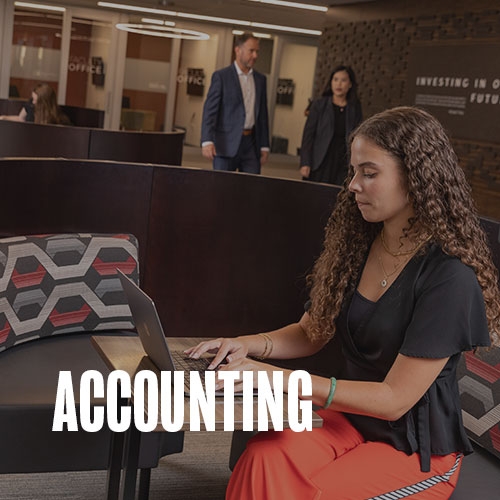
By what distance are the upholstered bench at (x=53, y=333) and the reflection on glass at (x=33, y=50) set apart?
1384 cm

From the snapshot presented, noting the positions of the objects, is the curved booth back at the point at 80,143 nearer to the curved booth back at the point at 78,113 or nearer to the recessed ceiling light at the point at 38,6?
the curved booth back at the point at 78,113

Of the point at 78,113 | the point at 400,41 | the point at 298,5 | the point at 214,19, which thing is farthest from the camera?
the point at 214,19

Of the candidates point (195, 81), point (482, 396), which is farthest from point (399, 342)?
point (195, 81)

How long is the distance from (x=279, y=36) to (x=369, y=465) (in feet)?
53.6

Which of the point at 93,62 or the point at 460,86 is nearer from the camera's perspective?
the point at 460,86

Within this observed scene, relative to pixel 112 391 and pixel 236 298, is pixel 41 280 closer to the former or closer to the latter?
pixel 112 391

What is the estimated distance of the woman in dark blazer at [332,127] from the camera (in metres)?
6.92

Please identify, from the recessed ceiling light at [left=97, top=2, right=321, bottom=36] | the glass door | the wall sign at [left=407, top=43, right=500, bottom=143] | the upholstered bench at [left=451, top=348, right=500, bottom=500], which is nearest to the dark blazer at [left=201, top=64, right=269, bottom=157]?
the wall sign at [left=407, top=43, right=500, bottom=143]

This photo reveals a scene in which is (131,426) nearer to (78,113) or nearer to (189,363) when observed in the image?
(189,363)

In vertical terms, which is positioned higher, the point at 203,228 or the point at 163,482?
the point at 203,228

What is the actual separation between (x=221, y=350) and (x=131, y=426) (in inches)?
11.6

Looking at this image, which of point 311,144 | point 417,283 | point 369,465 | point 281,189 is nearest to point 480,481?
point 369,465

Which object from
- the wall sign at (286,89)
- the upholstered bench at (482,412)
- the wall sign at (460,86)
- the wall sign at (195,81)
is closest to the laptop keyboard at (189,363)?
the upholstered bench at (482,412)

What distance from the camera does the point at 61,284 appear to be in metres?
3.09
